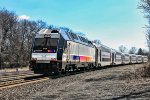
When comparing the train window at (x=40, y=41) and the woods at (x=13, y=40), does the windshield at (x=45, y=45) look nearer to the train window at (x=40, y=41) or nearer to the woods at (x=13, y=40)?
the train window at (x=40, y=41)

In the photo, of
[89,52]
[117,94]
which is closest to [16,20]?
[89,52]

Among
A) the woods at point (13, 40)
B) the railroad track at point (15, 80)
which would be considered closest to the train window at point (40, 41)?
the railroad track at point (15, 80)

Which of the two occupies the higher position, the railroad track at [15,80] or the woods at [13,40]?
the woods at [13,40]

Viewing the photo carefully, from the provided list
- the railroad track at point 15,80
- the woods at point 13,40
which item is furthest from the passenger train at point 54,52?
the woods at point 13,40

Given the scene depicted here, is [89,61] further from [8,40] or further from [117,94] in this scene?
[8,40]

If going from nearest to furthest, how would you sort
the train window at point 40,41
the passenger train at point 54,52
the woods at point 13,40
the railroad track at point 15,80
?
the railroad track at point 15,80 → the passenger train at point 54,52 → the train window at point 40,41 → the woods at point 13,40

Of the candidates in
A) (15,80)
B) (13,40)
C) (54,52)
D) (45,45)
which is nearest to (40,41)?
(45,45)

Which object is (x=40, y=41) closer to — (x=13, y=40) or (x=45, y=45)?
(x=45, y=45)

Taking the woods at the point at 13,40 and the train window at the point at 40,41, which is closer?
the train window at the point at 40,41

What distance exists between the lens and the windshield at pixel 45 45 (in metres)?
27.1

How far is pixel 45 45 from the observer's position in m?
27.4

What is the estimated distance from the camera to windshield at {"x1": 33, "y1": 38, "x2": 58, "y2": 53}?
27062 mm

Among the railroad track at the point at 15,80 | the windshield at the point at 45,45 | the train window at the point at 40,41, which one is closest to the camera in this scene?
the railroad track at the point at 15,80

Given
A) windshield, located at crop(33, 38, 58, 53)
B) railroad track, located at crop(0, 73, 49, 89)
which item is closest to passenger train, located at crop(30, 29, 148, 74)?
windshield, located at crop(33, 38, 58, 53)
